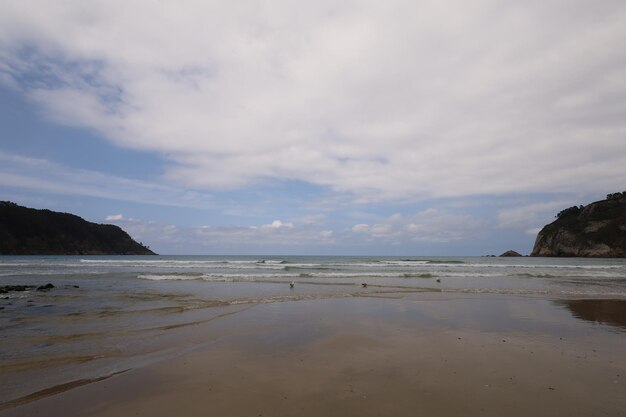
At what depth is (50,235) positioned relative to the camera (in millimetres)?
95188

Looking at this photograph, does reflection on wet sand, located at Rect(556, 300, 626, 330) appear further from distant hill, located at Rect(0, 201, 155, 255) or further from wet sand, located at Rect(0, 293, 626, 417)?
distant hill, located at Rect(0, 201, 155, 255)

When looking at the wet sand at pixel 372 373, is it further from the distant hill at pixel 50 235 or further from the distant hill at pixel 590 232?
the distant hill at pixel 50 235

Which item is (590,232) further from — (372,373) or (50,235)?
Result: (50,235)

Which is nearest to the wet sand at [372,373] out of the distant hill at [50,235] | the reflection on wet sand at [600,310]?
the reflection on wet sand at [600,310]

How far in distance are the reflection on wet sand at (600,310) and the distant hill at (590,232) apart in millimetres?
85469

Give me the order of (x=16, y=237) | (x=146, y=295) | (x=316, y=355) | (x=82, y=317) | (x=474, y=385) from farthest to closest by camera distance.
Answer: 1. (x=16, y=237)
2. (x=146, y=295)
3. (x=82, y=317)
4. (x=316, y=355)
5. (x=474, y=385)

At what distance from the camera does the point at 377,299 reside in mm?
15656

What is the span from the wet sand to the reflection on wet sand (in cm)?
75

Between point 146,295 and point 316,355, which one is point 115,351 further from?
point 146,295

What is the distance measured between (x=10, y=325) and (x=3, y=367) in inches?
191

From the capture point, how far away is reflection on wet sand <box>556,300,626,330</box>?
10.8 metres

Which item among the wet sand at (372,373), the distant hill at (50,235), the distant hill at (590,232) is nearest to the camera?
the wet sand at (372,373)

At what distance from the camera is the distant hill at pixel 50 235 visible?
87938mm

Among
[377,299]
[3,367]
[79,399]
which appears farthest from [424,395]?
[377,299]
